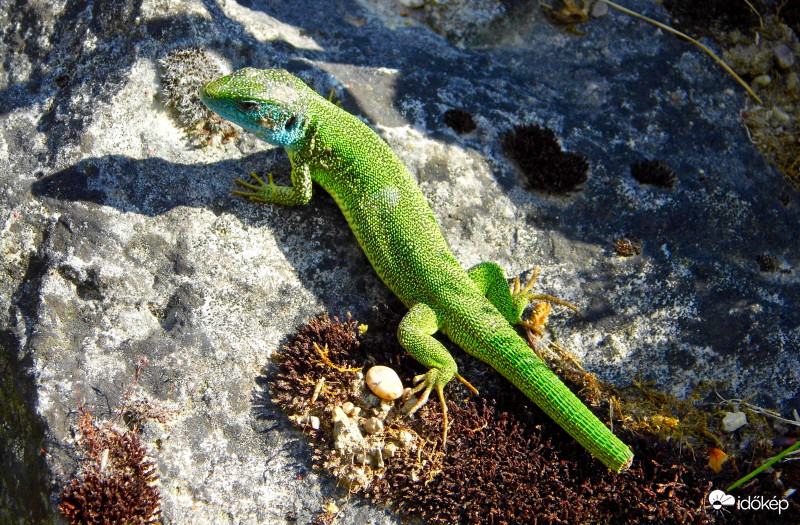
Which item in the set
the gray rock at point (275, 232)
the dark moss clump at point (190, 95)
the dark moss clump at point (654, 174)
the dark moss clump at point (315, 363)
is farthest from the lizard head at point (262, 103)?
the dark moss clump at point (654, 174)

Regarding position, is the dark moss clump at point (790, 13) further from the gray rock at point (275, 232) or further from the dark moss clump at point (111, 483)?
the dark moss clump at point (111, 483)

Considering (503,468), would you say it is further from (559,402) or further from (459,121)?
(459,121)

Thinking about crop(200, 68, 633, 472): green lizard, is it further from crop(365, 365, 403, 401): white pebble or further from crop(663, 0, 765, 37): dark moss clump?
crop(663, 0, 765, 37): dark moss clump

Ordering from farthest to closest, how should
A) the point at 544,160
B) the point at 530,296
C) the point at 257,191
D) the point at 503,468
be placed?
the point at 544,160
the point at 257,191
the point at 530,296
the point at 503,468

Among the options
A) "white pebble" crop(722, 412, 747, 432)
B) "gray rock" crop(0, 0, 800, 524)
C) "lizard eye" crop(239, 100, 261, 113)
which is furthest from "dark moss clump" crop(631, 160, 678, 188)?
"lizard eye" crop(239, 100, 261, 113)

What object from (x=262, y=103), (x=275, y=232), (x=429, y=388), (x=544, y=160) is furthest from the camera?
(x=544, y=160)

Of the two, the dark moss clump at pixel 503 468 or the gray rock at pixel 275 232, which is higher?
the gray rock at pixel 275 232

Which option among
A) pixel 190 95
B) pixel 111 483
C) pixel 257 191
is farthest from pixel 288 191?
pixel 111 483
